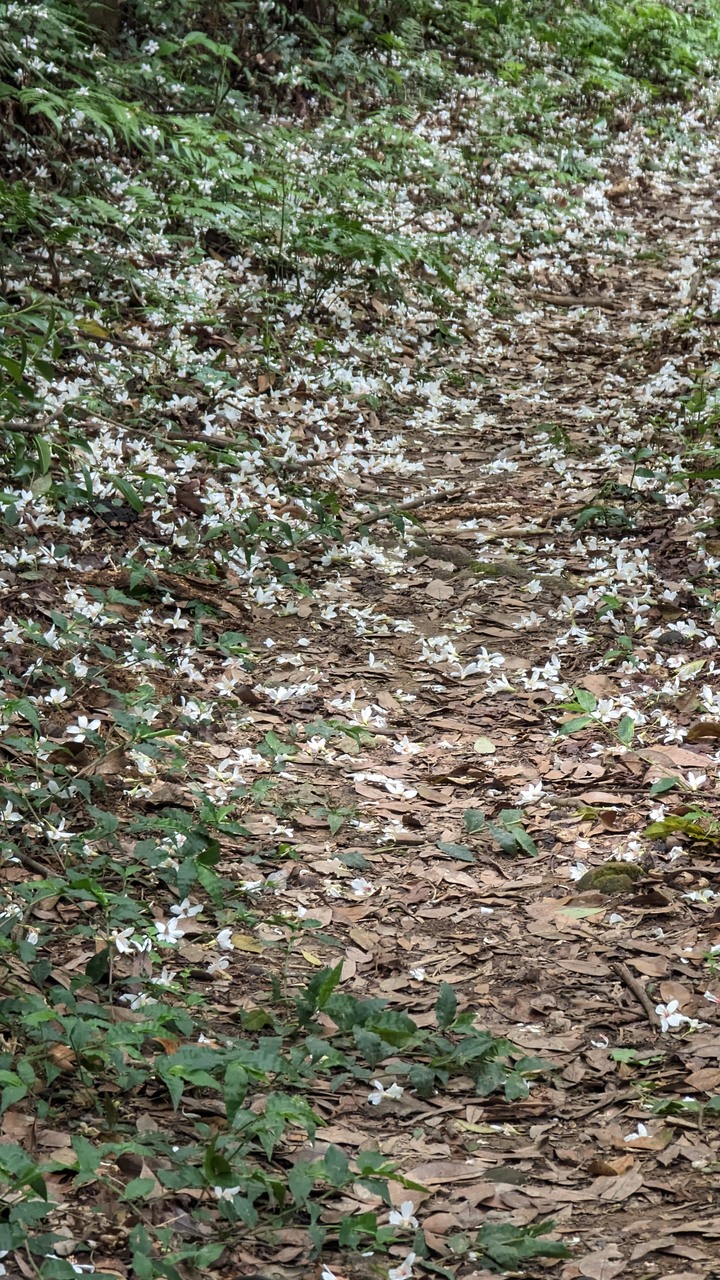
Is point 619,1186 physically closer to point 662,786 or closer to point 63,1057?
point 63,1057

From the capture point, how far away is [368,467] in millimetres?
6645

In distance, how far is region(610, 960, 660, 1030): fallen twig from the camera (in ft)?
9.89

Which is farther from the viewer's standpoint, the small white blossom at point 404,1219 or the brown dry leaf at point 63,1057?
the brown dry leaf at point 63,1057

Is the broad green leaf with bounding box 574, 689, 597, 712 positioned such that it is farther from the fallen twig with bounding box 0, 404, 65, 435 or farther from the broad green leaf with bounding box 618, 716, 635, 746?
the fallen twig with bounding box 0, 404, 65, 435

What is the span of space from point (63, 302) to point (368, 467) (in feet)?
6.67

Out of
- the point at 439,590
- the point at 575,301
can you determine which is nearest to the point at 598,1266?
the point at 439,590

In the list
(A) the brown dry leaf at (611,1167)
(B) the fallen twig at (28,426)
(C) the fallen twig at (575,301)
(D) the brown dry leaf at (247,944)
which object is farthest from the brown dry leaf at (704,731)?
(C) the fallen twig at (575,301)

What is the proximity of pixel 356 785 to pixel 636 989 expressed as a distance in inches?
53.0

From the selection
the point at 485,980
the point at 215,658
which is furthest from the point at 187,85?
the point at 485,980

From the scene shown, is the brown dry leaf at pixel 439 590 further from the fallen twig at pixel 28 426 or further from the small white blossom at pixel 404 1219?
the small white blossom at pixel 404 1219

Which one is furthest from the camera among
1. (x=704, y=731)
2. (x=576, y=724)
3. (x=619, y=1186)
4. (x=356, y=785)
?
(x=576, y=724)

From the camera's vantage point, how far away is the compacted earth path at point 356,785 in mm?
2473

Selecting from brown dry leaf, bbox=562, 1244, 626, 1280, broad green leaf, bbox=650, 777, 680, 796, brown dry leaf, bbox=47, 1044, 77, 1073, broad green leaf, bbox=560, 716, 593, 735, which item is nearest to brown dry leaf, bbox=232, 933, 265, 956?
brown dry leaf, bbox=47, 1044, 77, 1073

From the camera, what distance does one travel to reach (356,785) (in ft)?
13.6
